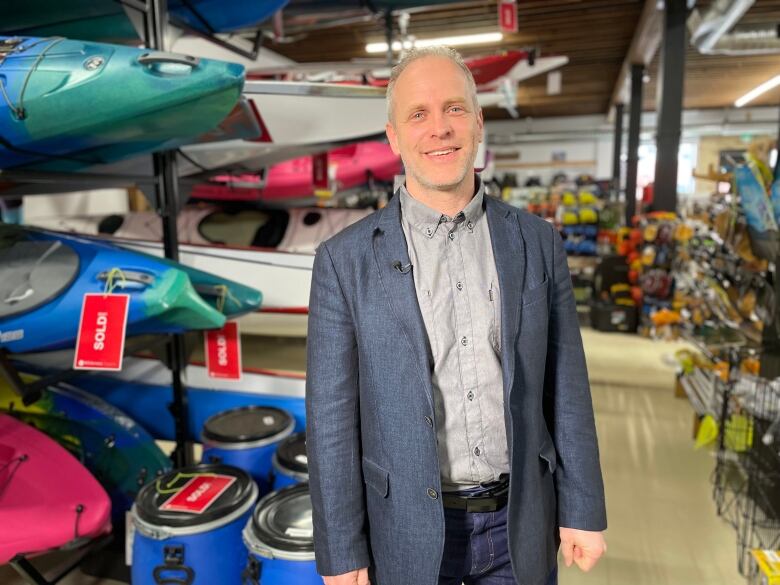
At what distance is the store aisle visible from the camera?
2.18 metres

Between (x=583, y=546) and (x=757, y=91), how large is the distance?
13533 millimetres

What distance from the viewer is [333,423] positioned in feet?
3.50

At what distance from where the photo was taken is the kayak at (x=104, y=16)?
97.0 inches

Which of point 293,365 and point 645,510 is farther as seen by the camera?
point 293,365

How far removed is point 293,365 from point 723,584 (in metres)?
3.49

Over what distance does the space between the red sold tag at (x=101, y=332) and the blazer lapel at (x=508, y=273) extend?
47.9 inches

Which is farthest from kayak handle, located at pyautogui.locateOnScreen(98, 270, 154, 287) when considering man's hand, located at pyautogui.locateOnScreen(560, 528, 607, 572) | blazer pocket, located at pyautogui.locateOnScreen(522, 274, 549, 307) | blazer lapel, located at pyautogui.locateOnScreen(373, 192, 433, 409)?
man's hand, located at pyautogui.locateOnScreen(560, 528, 607, 572)

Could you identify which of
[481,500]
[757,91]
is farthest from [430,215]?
[757,91]

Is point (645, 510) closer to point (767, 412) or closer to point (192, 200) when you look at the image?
point (767, 412)

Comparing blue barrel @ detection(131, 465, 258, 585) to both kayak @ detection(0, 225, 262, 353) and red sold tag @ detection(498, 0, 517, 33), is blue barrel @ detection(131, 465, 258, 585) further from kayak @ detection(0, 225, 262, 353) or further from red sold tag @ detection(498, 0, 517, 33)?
red sold tag @ detection(498, 0, 517, 33)

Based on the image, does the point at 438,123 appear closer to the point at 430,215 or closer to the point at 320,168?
the point at 430,215

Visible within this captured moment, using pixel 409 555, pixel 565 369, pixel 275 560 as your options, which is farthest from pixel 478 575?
pixel 275 560

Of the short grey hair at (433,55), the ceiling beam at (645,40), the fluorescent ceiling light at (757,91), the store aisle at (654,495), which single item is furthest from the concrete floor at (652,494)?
the fluorescent ceiling light at (757,91)

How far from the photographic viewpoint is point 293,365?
4840 mm
